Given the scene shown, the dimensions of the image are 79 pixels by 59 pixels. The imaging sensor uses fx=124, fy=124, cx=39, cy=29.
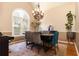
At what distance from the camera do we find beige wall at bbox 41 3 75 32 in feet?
6.18

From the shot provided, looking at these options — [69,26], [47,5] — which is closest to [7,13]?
[47,5]

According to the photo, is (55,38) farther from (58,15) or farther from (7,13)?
(7,13)

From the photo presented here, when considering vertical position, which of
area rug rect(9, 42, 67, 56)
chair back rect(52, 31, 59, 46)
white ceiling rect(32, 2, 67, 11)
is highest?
white ceiling rect(32, 2, 67, 11)

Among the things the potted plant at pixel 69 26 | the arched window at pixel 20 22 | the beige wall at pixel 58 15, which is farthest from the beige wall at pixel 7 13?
the potted plant at pixel 69 26

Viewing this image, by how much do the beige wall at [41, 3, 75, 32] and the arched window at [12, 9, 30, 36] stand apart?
26 centimetres

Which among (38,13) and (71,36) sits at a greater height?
(38,13)

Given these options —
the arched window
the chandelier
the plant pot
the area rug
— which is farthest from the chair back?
the arched window

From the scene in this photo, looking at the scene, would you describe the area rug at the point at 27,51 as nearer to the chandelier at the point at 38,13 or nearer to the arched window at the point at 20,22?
the arched window at the point at 20,22

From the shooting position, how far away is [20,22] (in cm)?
195

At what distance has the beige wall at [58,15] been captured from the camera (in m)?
1.88

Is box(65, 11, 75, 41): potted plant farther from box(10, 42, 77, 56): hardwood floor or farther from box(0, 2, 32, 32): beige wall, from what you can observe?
box(0, 2, 32, 32): beige wall

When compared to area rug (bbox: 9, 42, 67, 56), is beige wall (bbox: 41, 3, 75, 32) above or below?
above

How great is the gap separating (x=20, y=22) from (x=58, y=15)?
601 millimetres

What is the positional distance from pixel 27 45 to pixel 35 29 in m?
A: 0.28
